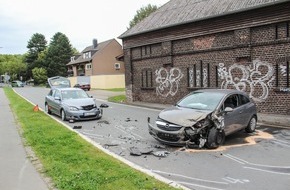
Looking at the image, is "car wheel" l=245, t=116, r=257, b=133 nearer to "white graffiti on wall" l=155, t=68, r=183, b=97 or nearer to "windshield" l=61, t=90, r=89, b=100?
"windshield" l=61, t=90, r=89, b=100

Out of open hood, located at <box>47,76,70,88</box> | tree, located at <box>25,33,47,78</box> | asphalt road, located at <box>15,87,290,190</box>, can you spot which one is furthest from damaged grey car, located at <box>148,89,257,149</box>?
tree, located at <box>25,33,47,78</box>

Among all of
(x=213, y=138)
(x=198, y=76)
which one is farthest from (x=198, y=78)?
(x=213, y=138)

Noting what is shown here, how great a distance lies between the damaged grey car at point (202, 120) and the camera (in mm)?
8695

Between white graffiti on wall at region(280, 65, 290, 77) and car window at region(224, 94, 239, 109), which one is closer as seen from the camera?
car window at region(224, 94, 239, 109)

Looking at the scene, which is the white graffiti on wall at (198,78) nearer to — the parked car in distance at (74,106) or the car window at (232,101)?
the parked car in distance at (74,106)

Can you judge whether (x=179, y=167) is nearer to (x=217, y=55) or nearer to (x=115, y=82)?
(x=217, y=55)

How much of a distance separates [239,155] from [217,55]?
10351 millimetres

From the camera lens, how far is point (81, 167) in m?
6.85

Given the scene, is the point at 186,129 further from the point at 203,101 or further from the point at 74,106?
the point at 74,106

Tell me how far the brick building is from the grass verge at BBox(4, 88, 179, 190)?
972 centimetres

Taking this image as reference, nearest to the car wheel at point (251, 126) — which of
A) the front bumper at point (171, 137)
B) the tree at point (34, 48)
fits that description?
the front bumper at point (171, 137)

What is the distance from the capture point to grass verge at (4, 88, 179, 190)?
5.70 m

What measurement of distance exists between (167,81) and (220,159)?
45.3ft

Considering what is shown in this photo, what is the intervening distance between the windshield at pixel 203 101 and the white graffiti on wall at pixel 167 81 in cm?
990
